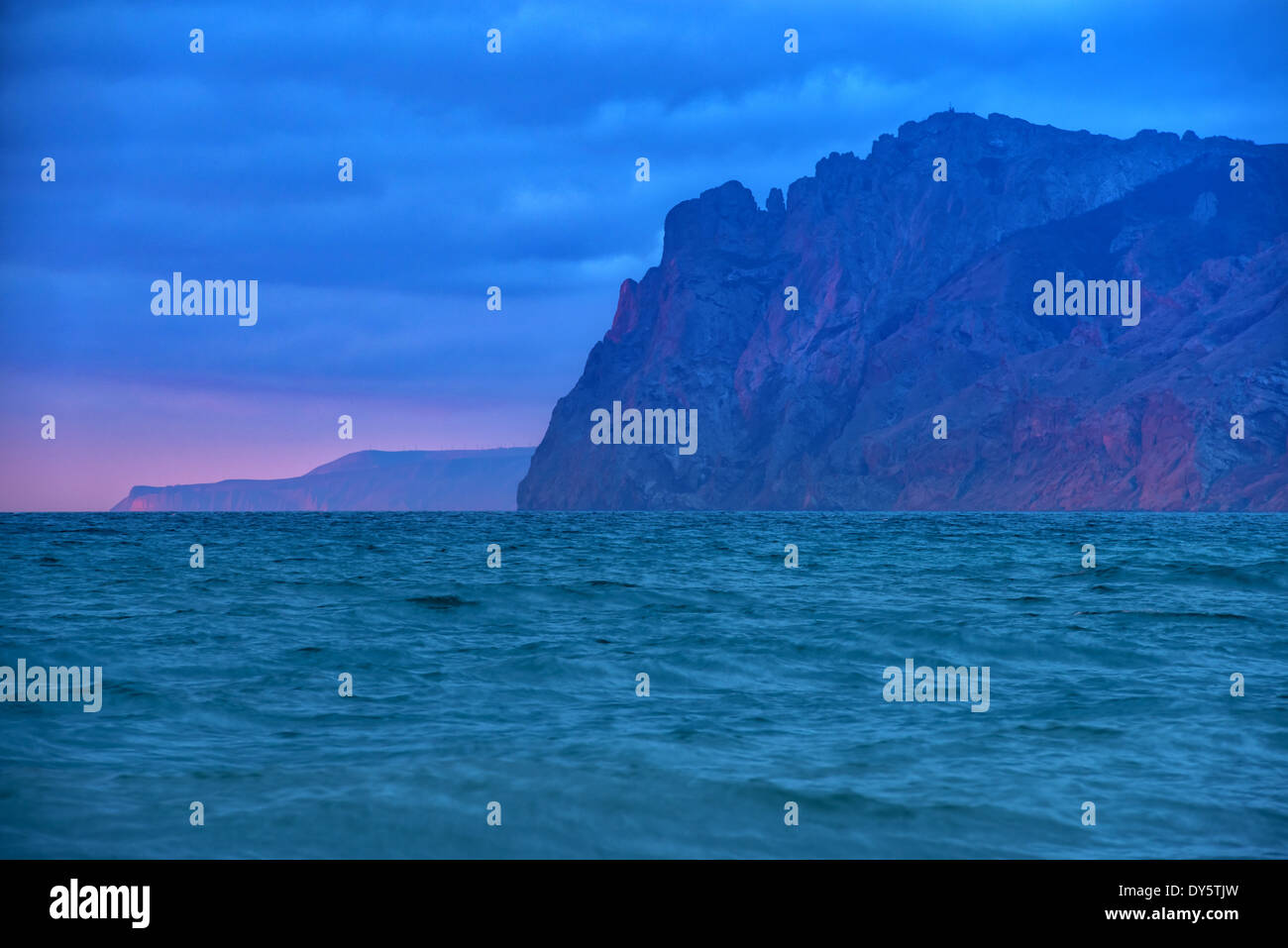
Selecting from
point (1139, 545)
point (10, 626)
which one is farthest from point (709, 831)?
point (1139, 545)

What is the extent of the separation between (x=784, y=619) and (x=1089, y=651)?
745 cm

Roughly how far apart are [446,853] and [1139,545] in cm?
6181

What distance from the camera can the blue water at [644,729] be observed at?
10.5 metres

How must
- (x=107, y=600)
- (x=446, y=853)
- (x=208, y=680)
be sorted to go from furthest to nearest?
1. (x=107, y=600)
2. (x=208, y=680)
3. (x=446, y=853)

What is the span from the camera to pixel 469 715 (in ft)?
50.7

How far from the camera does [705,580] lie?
127 feet

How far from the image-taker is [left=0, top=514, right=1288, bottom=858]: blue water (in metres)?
10.5

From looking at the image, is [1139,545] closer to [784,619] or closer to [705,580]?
[705,580]

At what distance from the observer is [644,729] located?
47.4 feet
